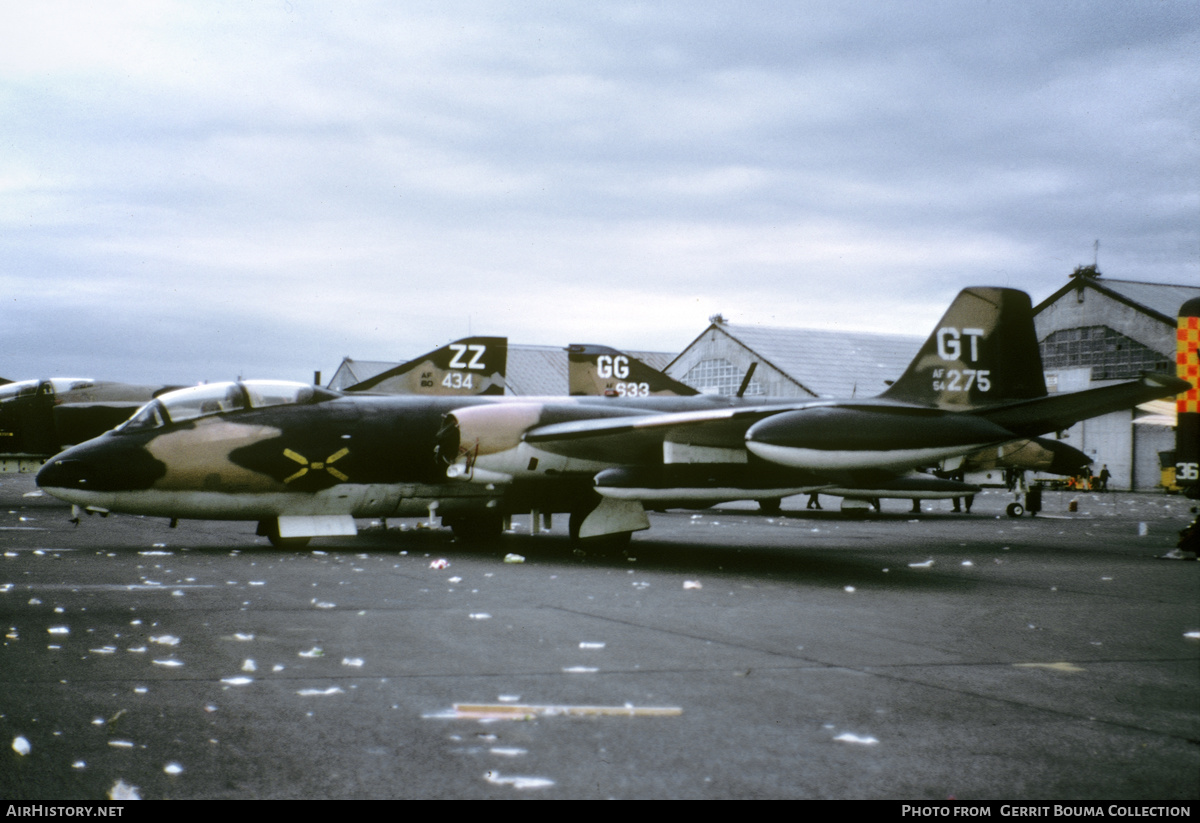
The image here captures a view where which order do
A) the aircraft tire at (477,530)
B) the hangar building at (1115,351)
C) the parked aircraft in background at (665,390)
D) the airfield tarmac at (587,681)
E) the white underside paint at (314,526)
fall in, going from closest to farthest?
the airfield tarmac at (587,681) → the white underside paint at (314,526) → the aircraft tire at (477,530) → the parked aircraft in background at (665,390) → the hangar building at (1115,351)

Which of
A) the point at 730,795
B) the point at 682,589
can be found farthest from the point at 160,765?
the point at 682,589

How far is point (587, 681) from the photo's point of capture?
5.20 m

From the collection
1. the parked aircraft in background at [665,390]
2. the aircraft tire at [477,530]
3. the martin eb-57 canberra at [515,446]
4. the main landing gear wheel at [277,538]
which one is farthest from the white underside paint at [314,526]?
the parked aircraft in background at [665,390]

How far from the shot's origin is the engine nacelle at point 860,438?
993 cm

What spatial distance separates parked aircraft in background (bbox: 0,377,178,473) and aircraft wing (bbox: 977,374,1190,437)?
1637cm

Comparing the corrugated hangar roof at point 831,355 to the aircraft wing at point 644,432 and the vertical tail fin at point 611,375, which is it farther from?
the aircraft wing at point 644,432

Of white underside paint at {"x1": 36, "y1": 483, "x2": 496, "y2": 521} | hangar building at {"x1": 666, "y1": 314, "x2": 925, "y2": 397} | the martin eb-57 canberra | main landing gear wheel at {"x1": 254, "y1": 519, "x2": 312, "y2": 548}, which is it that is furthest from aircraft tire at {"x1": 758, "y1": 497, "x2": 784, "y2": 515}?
hangar building at {"x1": 666, "y1": 314, "x2": 925, "y2": 397}

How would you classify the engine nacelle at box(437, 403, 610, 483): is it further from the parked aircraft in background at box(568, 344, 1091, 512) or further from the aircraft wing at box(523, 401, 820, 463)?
the parked aircraft in background at box(568, 344, 1091, 512)

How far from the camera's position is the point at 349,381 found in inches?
2501

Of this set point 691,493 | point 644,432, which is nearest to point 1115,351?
point 691,493

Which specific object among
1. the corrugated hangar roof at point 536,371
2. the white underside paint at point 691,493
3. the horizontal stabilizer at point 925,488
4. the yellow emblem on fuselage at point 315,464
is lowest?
the horizontal stabilizer at point 925,488

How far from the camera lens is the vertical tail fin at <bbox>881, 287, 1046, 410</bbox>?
1329 centimetres

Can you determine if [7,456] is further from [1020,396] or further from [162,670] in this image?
[1020,396]

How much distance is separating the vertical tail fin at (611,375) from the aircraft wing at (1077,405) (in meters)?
8.96
